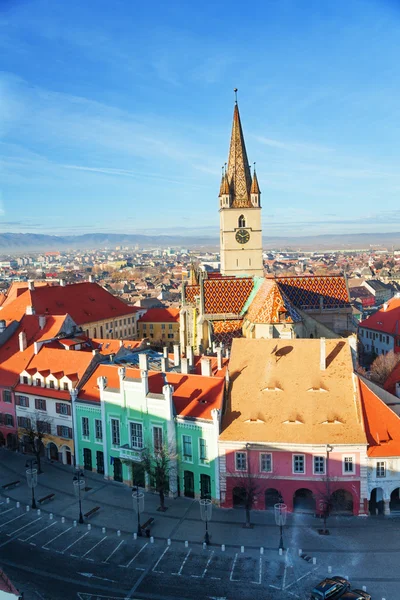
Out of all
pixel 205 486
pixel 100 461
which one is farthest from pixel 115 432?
pixel 205 486

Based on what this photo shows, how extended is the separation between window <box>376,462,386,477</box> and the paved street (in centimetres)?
284

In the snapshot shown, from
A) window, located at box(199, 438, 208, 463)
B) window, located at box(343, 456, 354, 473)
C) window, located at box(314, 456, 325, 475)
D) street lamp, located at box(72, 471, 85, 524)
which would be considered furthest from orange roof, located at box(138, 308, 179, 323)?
window, located at box(343, 456, 354, 473)

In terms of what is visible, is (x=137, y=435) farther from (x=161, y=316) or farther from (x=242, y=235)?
(x=161, y=316)

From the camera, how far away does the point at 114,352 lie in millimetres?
55906

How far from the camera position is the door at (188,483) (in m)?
40.0

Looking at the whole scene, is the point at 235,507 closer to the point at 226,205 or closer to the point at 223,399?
the point at 223,399

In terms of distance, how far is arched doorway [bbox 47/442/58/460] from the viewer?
48.4 metres

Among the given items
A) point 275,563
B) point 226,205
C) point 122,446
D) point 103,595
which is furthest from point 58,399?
point 226,205

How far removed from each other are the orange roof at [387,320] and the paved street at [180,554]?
49965 mm

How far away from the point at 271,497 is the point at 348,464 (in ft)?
20.2

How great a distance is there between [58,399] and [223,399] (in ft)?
51.4

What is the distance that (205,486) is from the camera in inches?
1550

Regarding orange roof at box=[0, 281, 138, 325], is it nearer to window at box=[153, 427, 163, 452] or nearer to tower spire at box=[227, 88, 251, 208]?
tower spire at box=[227, 88, 251, 208]

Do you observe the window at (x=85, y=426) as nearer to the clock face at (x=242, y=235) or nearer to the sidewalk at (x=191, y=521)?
the sidewalk at (x=191, y=521)
